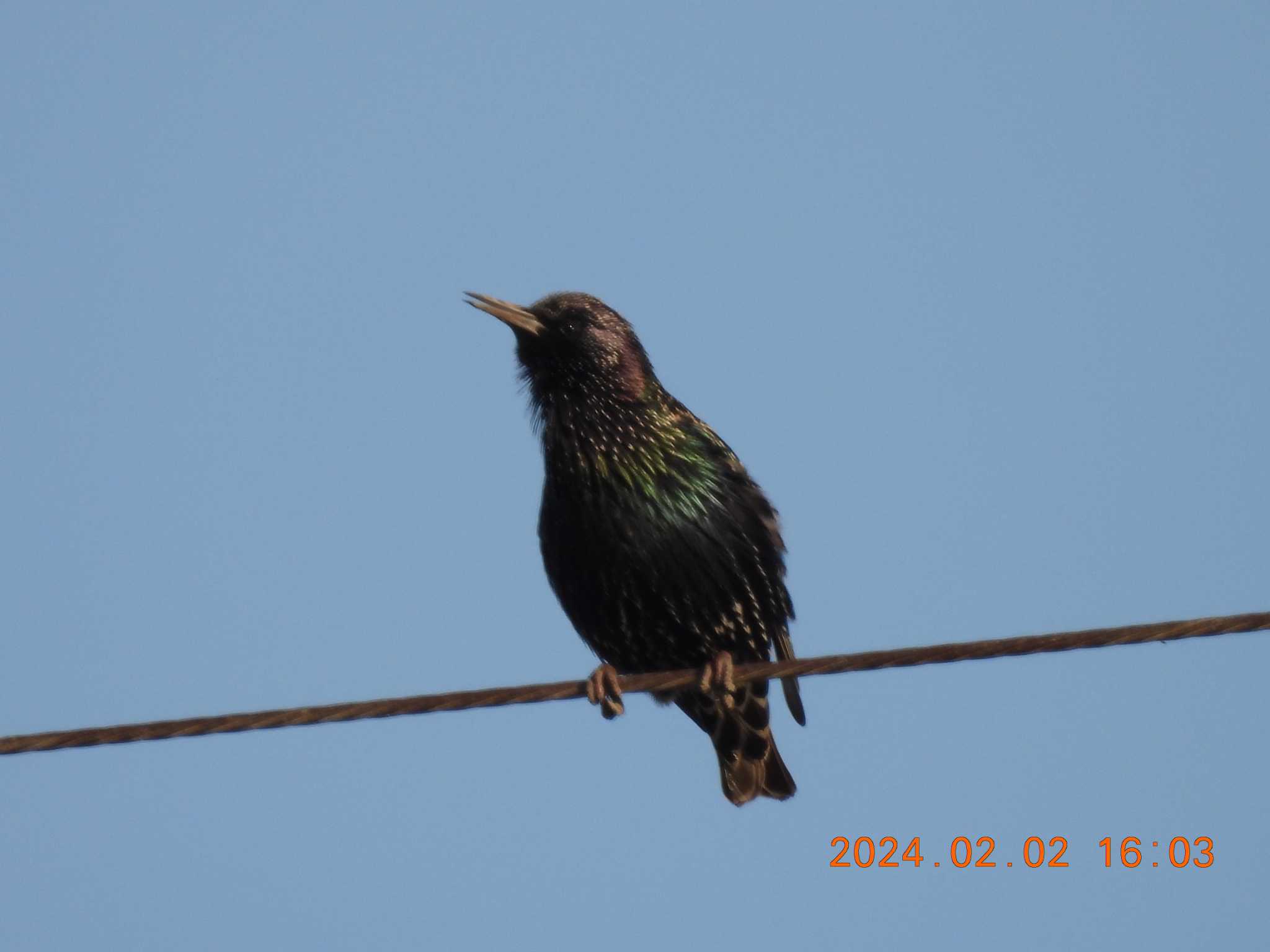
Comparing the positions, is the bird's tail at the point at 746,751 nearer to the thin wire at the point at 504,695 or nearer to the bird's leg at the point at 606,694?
the bird's leg at the point at 606,694

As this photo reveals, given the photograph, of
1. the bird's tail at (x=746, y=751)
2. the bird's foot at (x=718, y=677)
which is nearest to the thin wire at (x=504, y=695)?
the bird's foot at (x=718, y=677)

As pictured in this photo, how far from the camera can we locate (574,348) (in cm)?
792

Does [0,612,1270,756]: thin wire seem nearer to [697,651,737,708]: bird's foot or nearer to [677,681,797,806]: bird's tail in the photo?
[697,651,737,708]: bird's foot

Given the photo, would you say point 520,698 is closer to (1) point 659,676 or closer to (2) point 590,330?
(1) point 659,676

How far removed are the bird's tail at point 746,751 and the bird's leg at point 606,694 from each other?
1.19 metres

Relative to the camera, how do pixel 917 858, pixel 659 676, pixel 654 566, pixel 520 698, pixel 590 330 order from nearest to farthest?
1. pixel 520 698
2. pixel 659 676
3. pixel 654 566
4. pixel 590 330
5. pixel 917 858

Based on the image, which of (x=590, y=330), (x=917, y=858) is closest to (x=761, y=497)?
(x=590, y=330)

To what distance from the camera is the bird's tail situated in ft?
26.0

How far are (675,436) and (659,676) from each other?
1873 mm

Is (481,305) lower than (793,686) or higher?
higher

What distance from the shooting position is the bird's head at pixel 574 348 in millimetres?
7848

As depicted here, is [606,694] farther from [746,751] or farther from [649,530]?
[746,751]

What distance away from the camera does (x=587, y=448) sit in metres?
7.61

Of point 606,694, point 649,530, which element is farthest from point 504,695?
point 649,530
